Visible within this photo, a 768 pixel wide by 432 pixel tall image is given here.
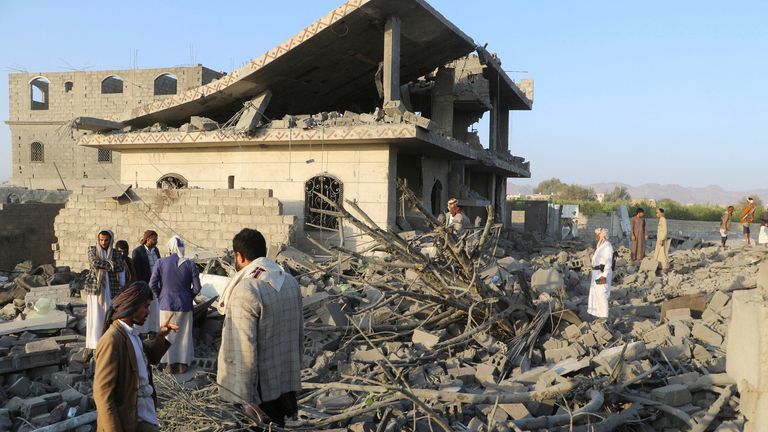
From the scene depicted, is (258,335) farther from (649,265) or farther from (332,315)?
(649,265)

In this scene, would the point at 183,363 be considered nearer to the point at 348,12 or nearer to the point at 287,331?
the point at 287,331

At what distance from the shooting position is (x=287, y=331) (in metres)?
3.26

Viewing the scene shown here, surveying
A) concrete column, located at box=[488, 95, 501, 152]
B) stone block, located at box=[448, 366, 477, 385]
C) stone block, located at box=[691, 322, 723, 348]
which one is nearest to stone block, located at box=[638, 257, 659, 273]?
stone block, located at box=[691, 322, 723, 348]

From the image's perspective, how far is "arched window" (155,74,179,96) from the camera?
31948 millimetres

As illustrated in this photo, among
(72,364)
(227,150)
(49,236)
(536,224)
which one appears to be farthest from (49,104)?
(72,364)

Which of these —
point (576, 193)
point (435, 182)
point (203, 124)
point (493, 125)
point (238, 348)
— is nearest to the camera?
point (238, 348)

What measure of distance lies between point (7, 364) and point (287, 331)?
4178mm

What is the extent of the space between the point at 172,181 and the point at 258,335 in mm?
12141

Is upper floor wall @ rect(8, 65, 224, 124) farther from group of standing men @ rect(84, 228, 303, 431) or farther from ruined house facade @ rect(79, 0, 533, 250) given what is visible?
group of standing men @ rect(84, 228, 303, 431)

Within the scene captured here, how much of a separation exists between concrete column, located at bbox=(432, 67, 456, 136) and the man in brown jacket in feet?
47.3

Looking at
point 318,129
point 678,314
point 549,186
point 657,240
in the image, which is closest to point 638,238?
point 657,240

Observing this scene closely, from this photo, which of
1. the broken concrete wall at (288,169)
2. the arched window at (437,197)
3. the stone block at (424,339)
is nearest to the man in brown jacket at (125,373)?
the stone block at (424,339)

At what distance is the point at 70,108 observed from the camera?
33.0 meters

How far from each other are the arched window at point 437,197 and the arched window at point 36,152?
95.1 ft
